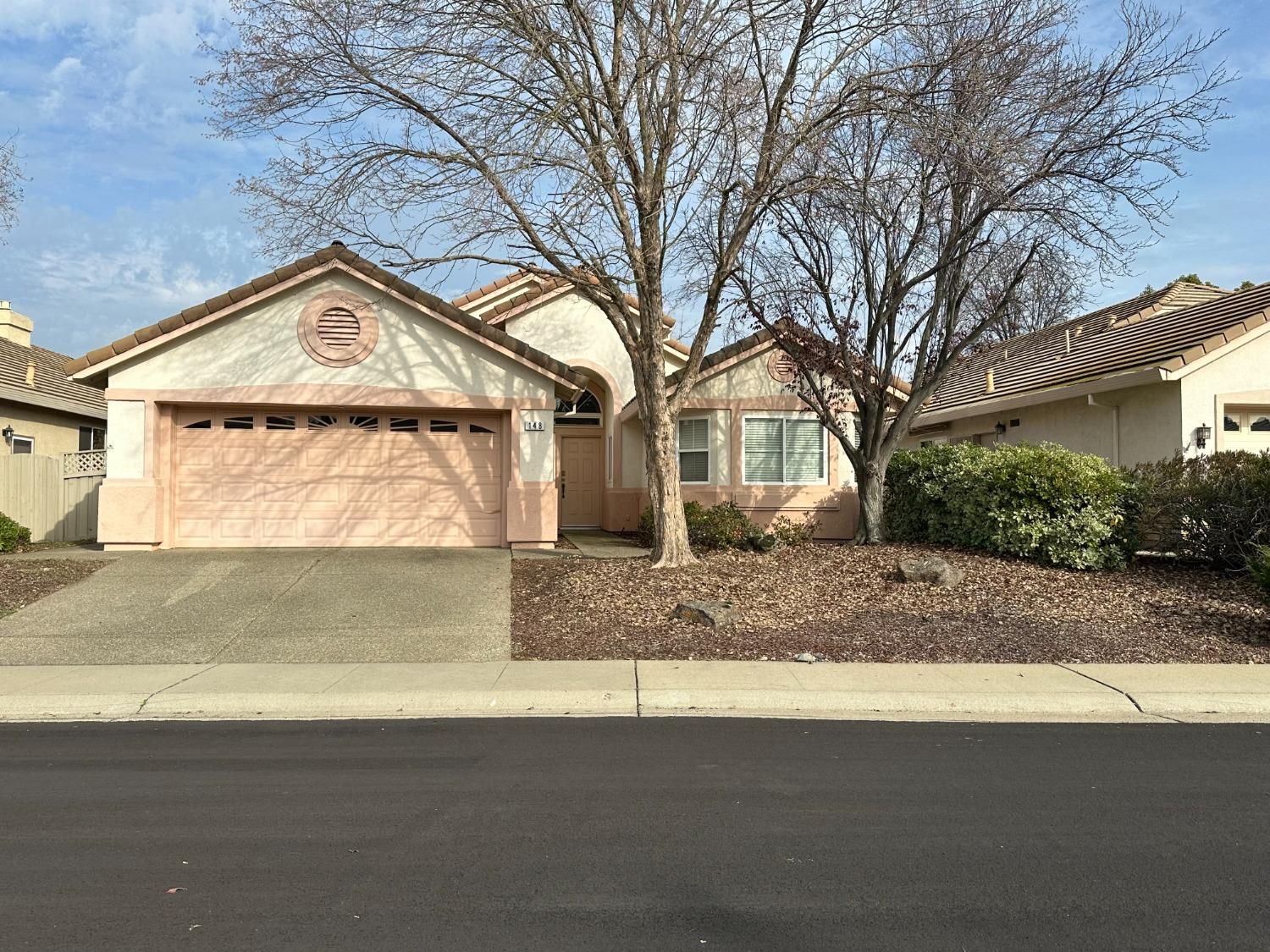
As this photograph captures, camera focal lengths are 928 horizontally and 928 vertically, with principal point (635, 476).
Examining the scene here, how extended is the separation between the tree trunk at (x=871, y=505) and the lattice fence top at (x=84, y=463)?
15.3 metres

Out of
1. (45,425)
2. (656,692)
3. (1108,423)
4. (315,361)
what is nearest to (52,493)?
(45,425)

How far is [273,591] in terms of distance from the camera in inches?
486

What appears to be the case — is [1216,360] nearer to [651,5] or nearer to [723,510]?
[723,510]

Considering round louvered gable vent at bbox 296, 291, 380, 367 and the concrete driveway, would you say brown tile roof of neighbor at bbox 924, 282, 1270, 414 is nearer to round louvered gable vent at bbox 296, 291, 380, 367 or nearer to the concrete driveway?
the concrete driveway

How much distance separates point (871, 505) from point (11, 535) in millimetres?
14268

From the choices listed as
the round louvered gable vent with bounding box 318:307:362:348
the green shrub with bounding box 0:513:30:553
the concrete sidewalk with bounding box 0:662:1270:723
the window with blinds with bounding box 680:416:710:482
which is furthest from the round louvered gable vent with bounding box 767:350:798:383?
the green shrub with bounding box 0:513:30:553

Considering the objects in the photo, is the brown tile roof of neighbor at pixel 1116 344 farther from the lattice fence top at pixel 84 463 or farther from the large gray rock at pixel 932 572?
the lattice fence top at pixel 84 463

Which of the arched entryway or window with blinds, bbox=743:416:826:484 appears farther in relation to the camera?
the arched entryway

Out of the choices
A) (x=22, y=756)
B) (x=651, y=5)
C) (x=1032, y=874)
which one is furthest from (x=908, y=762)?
(x=651, y=5)

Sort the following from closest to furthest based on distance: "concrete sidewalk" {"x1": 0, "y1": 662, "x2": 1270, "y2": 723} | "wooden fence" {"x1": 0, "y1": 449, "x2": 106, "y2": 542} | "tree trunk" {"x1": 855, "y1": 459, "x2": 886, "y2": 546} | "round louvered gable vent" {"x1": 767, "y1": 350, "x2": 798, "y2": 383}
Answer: "concrete sidewalk" {"x1": 0, "y1": 662, "x2": 1270, "y2": 723} < "tree trunk" {"x1": 855, "y1": 459, "x2": 886, "y2": 546} < "wooden fence" {"x1": 0, "y1": 449, "x2": 106, "y2": 542} < "round louvered gable vent" {"x1": 767, "y1": 350, "x2": 798, "y2": 383}

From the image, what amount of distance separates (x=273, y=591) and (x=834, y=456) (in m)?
10.8

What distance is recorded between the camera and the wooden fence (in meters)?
17.2

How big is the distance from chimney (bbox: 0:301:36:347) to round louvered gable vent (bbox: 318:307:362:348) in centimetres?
1496

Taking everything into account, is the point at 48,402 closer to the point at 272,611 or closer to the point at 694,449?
the point at 272,611
